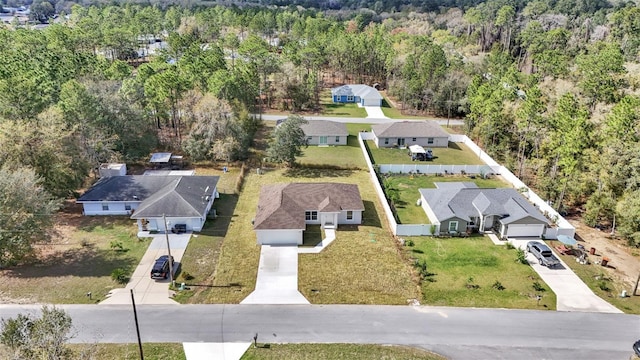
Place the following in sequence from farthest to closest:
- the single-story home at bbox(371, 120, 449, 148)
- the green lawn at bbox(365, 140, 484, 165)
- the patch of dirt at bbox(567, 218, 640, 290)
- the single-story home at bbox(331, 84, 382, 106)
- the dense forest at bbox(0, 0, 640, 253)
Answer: the single-story home at bbox(331, 84, 382, 106) → the single-story home at bbox(371, 120, 449, 148) → the green lawn at bbox(365, 140, 484, 165) → the dense forest at bbox(0, 0, 640, 253) → the patch of dirt at bbox(567, 218, 640, 290)

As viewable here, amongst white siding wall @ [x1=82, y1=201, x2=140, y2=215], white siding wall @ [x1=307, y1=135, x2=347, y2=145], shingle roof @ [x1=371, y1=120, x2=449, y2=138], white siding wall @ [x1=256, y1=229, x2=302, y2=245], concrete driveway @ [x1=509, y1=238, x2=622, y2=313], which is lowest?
→ concrete driveway @ [x1=509, y1=238, x2=622, y2=313]

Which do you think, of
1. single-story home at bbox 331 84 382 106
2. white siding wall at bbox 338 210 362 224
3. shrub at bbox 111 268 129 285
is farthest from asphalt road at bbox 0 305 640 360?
single-story home at bbox 331 84 382 106

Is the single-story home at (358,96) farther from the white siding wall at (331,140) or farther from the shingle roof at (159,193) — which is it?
the shingle roof at (159,193)

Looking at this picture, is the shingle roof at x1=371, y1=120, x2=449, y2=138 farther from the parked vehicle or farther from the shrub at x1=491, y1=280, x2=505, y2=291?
the shrub at x1=491, y1=280, x2=505, y2=291

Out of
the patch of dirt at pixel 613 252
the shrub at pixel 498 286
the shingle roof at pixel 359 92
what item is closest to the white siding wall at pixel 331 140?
the shingle roof at pixel 359 92

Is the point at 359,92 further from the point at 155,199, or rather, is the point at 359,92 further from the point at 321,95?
the point at 155,199

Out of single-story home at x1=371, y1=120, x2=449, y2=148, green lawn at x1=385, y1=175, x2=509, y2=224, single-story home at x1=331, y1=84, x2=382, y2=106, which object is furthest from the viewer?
single-story home at x1=331, y1=84, x2=382, y2=106

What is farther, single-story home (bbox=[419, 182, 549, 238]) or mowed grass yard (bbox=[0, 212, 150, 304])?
single-story home (bbox=[419, 182, 549, 238])
